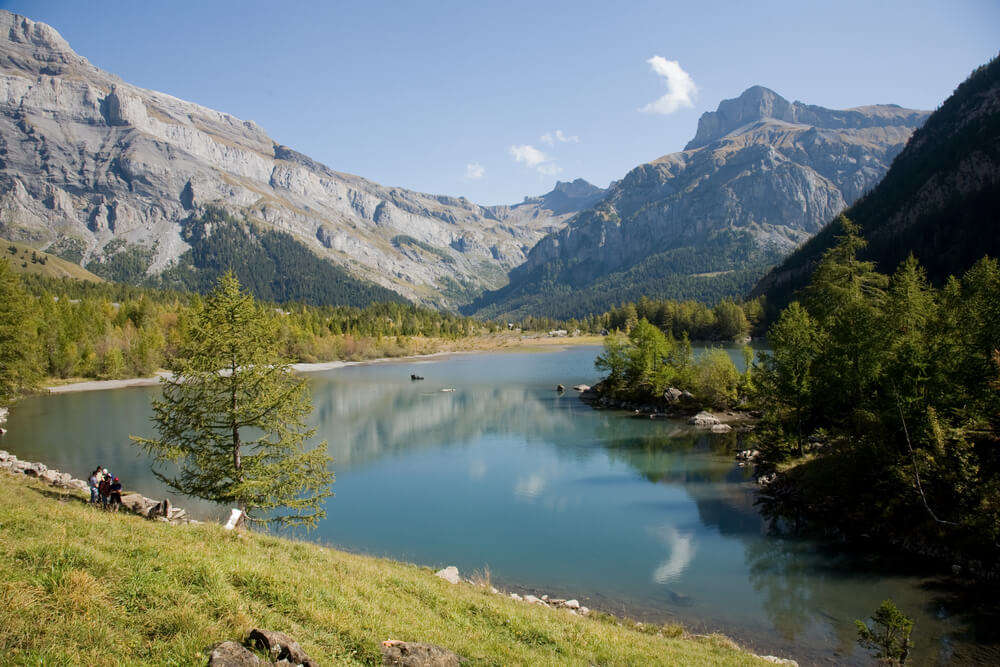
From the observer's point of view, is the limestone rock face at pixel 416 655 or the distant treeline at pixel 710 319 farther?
the distant treeline at pixel 710 319

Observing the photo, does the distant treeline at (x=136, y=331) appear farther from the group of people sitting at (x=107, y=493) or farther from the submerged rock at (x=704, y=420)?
the submerged rock at (x=704, y=420)

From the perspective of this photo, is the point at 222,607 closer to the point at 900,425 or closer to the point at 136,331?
the point at 900,425

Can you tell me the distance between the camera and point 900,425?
23.9 meters

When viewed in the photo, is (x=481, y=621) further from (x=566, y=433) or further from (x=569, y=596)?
(x=566, y=433)

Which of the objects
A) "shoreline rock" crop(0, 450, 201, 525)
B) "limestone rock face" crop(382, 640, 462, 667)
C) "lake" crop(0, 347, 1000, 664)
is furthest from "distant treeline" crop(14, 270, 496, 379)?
"limestone rock face" crop(382, 640, 462, 667)

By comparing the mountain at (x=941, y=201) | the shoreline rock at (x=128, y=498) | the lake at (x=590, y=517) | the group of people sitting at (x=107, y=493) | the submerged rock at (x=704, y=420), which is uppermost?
the mountain at (x=941, y=201)

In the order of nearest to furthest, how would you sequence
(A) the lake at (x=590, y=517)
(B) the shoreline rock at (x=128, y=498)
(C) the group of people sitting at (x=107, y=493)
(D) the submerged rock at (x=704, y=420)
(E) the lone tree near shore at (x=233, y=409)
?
(B) the shoreline rock at (x=128, y=498) → (C) the group of people sitting at (x=107, y=493) → (A) the lake at (x=590, y=517) → (E) the lone tree near shore at (x=233, y=409) → (D) the submerged rock at (x=704, y=420)

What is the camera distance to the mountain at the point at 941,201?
10812cm

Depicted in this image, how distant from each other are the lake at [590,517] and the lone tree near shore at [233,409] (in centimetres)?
595

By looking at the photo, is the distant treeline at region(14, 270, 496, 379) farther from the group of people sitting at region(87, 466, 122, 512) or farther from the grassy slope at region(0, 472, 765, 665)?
the grassy slope at region(0, 472, 765, 665)

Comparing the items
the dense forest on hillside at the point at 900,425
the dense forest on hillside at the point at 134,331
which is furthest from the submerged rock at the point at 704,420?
the dense forest on hillside at the point at 134,331

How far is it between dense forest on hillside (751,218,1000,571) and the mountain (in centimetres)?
8979

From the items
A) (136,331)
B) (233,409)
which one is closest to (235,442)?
(233,409)

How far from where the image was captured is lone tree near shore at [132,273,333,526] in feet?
67.2
